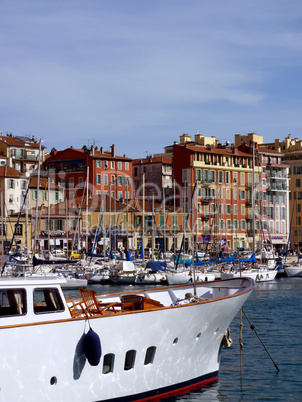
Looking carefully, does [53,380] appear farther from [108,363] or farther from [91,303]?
[91,303]

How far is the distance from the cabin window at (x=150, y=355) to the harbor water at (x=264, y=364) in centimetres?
143

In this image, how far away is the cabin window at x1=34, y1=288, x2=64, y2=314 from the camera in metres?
17.0

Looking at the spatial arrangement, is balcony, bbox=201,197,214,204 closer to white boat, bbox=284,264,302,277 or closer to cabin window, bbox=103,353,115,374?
white boat, bbox=284,264,302,277

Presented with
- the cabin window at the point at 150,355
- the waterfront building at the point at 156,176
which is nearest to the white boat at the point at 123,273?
the cabin window at the point at 150,355

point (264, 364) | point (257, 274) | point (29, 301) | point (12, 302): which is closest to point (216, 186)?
point (257, 274)

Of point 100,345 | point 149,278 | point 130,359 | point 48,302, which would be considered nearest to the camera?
point 100,345

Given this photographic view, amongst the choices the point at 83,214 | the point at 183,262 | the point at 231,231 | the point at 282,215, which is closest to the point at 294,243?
the point at 282,215

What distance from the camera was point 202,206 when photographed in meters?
118

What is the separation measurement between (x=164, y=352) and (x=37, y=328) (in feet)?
14.5

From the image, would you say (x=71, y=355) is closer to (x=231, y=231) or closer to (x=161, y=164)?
(x=231, y=231)

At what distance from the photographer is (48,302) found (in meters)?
17.3

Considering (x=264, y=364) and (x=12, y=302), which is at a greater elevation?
(x=12, y=302)

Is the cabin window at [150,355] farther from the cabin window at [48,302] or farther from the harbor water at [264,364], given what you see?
the cabin window at [48,302]

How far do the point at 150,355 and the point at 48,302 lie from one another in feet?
10.7
